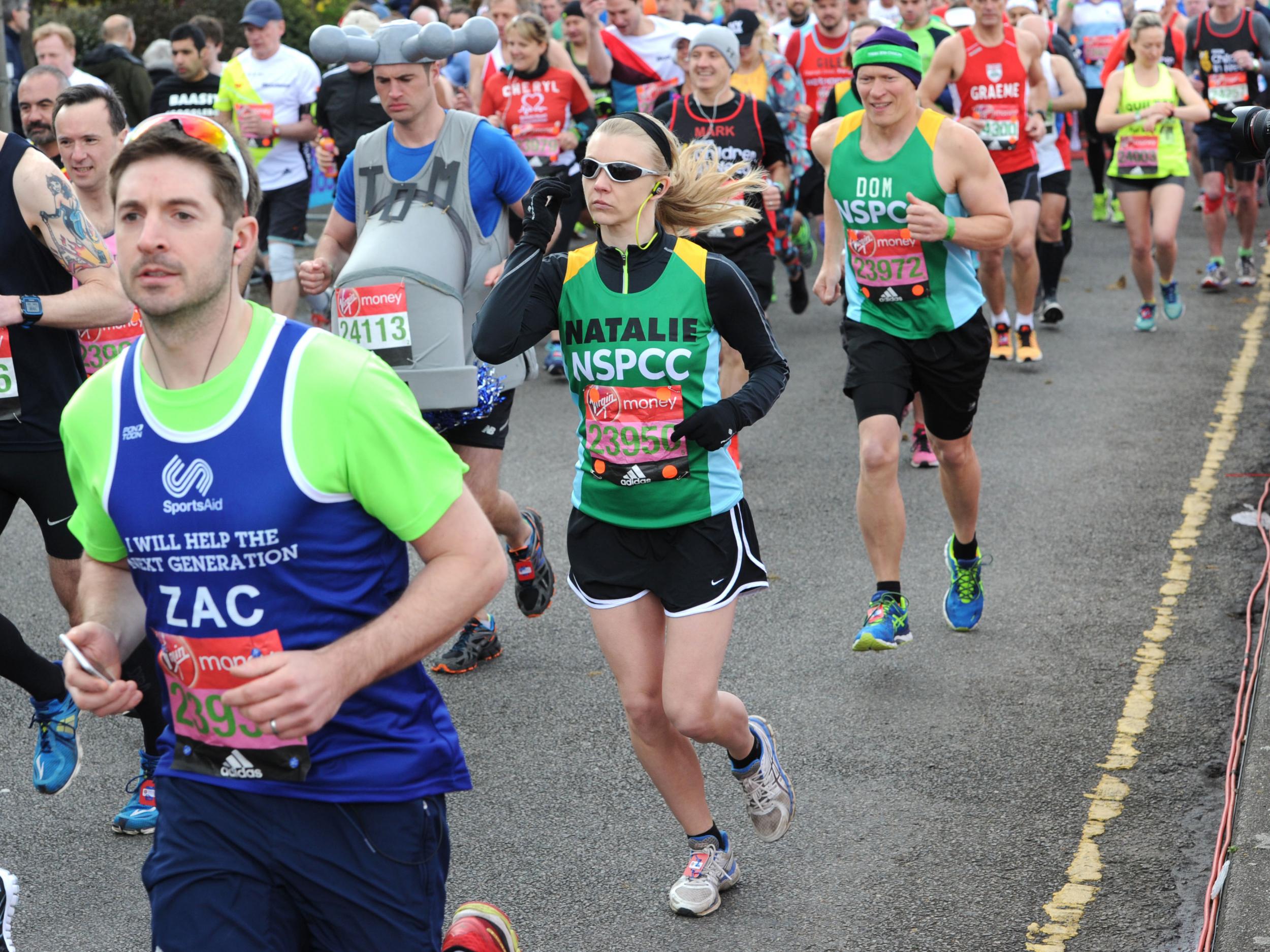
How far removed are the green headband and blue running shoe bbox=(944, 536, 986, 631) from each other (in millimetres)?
1806

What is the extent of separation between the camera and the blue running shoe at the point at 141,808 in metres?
4.61

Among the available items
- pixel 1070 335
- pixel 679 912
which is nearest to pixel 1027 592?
pixel 679 912

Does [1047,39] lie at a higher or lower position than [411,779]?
higher

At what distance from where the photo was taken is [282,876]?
2.62 m

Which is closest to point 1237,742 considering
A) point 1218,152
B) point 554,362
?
point 554,362

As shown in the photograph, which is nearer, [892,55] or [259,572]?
[259,572]

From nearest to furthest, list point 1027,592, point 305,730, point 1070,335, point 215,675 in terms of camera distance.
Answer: point 305,730, point 215,675, point 1027,592, point 1070,335

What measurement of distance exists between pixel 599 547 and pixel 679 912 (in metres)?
0.96

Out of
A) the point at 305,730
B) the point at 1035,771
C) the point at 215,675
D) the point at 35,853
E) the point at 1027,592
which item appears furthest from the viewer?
the point at 1027,592

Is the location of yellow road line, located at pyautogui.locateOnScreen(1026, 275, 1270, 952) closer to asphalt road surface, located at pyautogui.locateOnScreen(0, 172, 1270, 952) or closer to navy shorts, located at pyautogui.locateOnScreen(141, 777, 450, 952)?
asphalt road surface, located at pyautogui.locateOnScreen(0, 172, 1270, 952)

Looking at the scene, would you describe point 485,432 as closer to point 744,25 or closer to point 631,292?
point 631,292

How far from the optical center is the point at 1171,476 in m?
8.12

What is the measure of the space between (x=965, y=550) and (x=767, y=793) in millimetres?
2083

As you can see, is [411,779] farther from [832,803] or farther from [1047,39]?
[1047,39]
